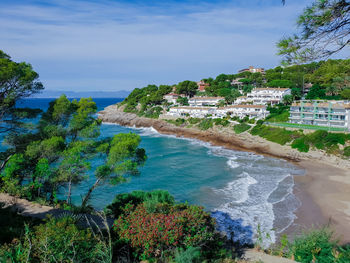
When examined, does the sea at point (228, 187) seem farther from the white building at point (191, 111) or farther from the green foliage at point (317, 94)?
the green foliage at point (317, 94)

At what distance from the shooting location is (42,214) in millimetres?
10867

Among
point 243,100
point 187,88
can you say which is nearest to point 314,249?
point 243,100

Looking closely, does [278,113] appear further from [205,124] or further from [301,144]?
[301,144]

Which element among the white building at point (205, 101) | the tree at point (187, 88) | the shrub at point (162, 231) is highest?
the tree at point (187, 88)

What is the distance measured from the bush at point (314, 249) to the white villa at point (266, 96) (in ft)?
181

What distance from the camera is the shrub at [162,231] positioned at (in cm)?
711

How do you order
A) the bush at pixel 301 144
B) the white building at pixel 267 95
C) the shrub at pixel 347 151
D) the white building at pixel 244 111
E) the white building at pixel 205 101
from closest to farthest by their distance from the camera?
the shrub at pixel 347 151 < the bush at pixel 301 144 < the white building at pixel 244 111 < the white building at pixel 267 95 < the white building at pixel 205 101

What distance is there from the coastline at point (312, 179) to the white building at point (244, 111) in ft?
25.4

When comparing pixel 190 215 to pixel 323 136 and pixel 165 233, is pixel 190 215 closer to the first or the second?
pixel 165 233

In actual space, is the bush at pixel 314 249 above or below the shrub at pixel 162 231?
below

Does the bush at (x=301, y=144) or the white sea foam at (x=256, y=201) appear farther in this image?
the bush at (x=301, y=144)

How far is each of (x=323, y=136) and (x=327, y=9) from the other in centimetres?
3431

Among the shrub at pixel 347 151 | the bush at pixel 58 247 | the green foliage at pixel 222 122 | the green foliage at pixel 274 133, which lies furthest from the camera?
the green foliage at pixel 222 122

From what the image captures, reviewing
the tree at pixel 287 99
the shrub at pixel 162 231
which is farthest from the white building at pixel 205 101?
the shrub at pixel 162 231
